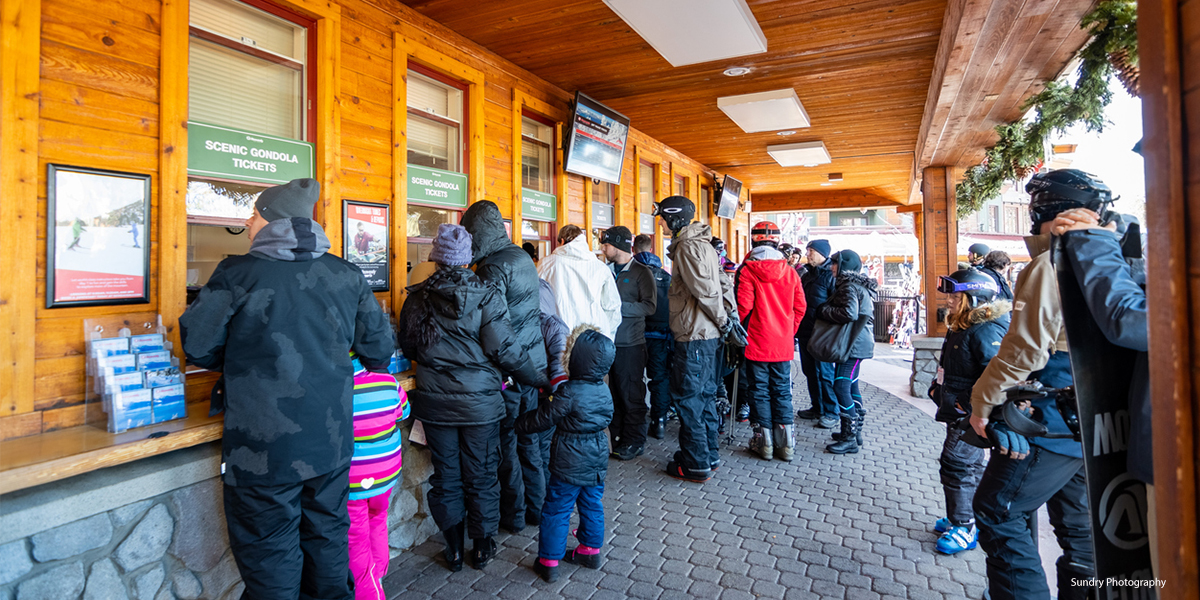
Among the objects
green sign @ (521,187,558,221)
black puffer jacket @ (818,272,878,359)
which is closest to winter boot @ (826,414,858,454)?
black puffer jacket @ (818,272,878,359)

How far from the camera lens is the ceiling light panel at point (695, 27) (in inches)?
153

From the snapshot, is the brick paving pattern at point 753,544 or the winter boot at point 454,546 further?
the winter boot at point 454,546

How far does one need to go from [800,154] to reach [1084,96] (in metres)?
5.75

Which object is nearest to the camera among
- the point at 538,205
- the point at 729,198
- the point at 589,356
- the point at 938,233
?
the point at 589,356

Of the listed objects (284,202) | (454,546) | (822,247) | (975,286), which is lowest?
(454,546)

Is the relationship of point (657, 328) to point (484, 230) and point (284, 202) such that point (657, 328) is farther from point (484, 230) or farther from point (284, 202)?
point (284, 202)

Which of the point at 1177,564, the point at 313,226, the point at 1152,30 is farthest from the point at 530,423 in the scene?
the point at 1152,30

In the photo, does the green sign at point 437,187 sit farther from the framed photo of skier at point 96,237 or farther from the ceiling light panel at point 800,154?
the ceiling light panel at point 800,154

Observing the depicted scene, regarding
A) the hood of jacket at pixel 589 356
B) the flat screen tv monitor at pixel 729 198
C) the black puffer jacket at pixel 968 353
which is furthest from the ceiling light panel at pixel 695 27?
the flat screen tv monitor at pixel 729 198

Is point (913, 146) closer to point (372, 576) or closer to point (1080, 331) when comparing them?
point (1080, 331)

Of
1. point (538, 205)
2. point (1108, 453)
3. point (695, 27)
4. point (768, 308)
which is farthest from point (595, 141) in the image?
point (1108, 453)

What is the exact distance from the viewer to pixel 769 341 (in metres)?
4.87

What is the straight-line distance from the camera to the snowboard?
1.47 meters

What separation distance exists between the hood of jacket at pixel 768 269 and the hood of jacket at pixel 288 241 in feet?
11.4
